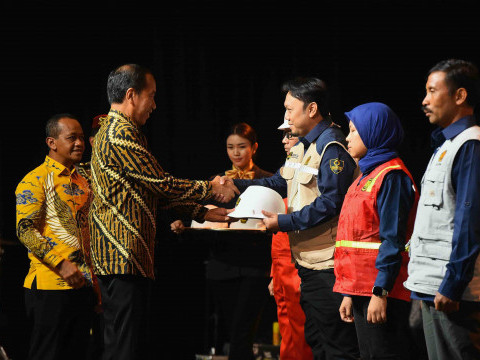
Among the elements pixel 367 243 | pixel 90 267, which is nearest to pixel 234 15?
pixel 90 267

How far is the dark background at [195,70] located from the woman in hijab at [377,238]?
2679 mm

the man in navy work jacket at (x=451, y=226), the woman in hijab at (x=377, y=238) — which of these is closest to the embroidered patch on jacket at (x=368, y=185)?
the woman in hijab at (x=377, y=238)

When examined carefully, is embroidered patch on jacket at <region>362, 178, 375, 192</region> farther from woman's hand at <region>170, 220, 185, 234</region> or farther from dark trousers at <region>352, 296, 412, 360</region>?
woman's hand at <region>170, 220, 185, 234</region>

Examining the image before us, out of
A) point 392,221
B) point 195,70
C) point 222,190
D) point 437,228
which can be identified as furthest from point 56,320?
point 195,70

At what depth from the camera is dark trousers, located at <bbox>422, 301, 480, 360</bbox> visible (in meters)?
1.98

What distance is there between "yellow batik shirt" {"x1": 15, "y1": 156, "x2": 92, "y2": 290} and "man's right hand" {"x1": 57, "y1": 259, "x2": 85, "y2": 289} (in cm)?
6

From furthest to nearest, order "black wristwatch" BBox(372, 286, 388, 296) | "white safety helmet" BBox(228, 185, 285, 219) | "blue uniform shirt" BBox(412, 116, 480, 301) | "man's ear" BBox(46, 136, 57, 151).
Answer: "man's ear" BBox(46, 136, 57, 151) < "white safety helmet" BBox(228, 185, 285, 219) < "black wristwatch" BBox(372, 286, 388, 296) < "blue uniform shirt" BBox(412, 116, 480, 301)

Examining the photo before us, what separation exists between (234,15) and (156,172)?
2.95 m

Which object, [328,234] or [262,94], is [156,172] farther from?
[262,94]

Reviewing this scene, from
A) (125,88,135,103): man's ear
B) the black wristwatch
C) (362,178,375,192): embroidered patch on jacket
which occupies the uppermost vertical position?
(125,88,135,103): man's ear


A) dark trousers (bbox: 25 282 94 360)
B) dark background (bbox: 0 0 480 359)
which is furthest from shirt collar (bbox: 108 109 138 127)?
dark background (bbox: 0 0 480 359)

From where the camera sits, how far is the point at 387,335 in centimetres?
234

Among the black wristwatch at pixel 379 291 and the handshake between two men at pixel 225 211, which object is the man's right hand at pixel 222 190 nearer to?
the handshake between two men at pixel 225 211

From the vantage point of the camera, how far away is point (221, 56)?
544cm
